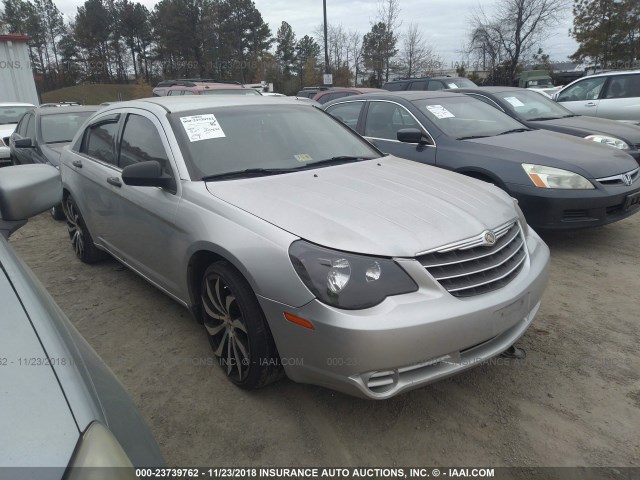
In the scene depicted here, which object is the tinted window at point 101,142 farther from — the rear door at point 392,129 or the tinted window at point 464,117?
the tinted window at point 464,117

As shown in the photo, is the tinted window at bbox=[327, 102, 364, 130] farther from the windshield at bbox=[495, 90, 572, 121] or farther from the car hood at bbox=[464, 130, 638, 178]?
the windshield at bbox=[495, 90, 572, 121]

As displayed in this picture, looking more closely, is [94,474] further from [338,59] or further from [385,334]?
[338,59]

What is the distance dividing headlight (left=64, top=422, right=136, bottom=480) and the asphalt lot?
131 cm

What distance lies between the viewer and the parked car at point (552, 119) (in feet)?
20.2

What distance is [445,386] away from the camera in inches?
101

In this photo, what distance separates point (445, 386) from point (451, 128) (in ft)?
11.0

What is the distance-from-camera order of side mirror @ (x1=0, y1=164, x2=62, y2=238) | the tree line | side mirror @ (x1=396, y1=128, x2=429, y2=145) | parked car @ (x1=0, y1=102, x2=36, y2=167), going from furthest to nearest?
the tree line
parked car @ (x1=0, y1=102, x2=36, y2=167)
side mirror @ (x1=396, y1=128, x2=429, y2=145)
side mirror @ (x1=0, y1=164, x2=62, y2=238)

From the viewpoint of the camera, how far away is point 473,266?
222 cm

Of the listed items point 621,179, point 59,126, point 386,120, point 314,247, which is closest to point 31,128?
point 59,126

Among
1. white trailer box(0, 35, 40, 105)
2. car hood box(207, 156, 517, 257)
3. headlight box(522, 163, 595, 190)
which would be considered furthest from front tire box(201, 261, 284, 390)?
white trailer box(0, 35, 40, 105)

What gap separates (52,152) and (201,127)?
454cm

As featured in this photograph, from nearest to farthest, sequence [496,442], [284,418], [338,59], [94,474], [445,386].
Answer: [94,474] → [496,442] → [284,418] → [445,386] → [338,59]

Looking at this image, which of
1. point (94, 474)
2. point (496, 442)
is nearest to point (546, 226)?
point (496, 442)

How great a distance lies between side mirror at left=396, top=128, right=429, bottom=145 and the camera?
492 centimetres
